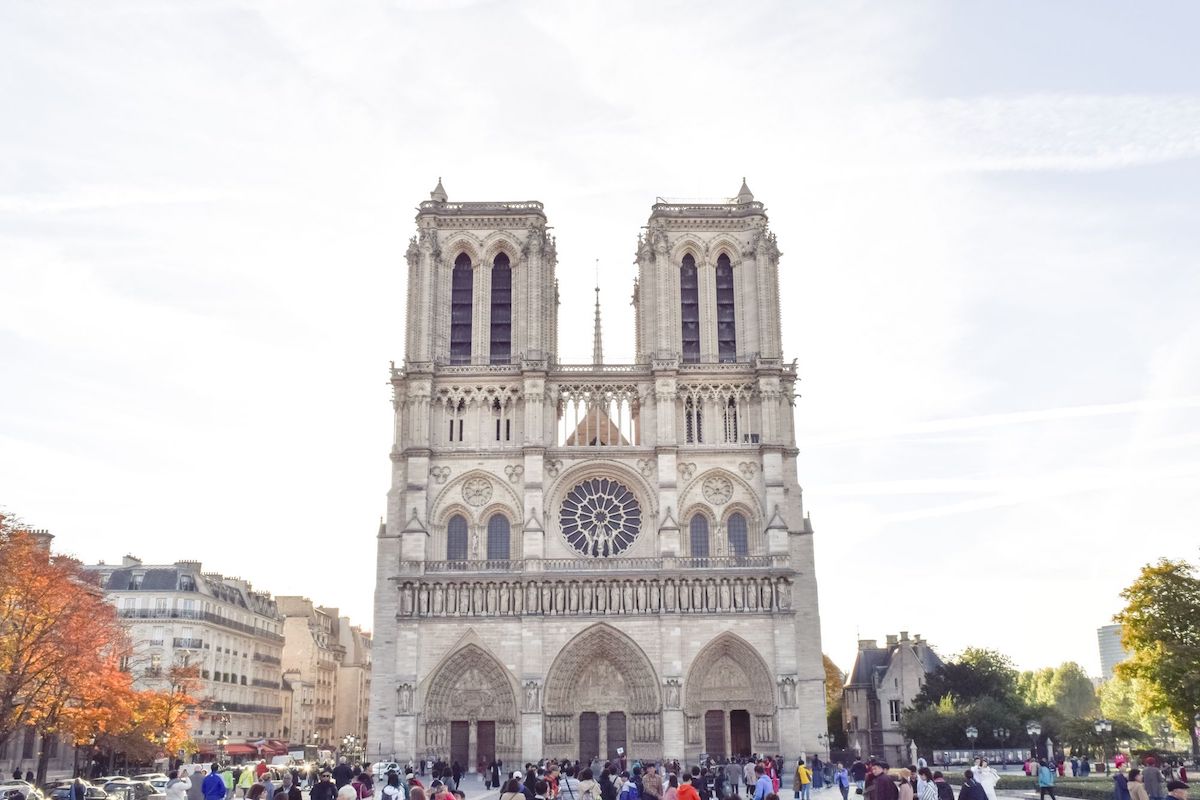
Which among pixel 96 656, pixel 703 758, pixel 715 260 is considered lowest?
pixel 703 758

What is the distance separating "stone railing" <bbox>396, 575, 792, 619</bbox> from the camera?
150 ft

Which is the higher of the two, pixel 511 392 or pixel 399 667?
pixel 511 392

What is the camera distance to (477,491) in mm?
48156

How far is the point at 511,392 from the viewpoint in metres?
49.0

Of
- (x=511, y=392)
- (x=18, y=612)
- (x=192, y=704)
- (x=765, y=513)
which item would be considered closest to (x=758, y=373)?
(x=765, y=513)

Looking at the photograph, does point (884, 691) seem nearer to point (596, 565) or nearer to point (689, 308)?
point (596, 565)

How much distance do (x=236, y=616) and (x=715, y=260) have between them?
27.5 metres

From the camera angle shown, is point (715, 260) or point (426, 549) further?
point (715, 260)

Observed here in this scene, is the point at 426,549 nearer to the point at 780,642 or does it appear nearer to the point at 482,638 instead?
the point at 482,638

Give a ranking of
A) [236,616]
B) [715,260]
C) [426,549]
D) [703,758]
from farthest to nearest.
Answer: [236,616] < [715,260] < [426,549] < [703,758]

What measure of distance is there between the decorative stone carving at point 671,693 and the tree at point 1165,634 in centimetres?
1516

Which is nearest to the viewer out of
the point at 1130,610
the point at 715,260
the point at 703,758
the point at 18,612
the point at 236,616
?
the point at 18,612

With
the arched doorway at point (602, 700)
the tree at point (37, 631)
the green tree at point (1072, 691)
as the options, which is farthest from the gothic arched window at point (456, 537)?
the green tree at point (1072, 691)

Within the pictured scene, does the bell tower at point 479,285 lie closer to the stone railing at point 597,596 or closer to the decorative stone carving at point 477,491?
the decorative stone carving at point 477,491
